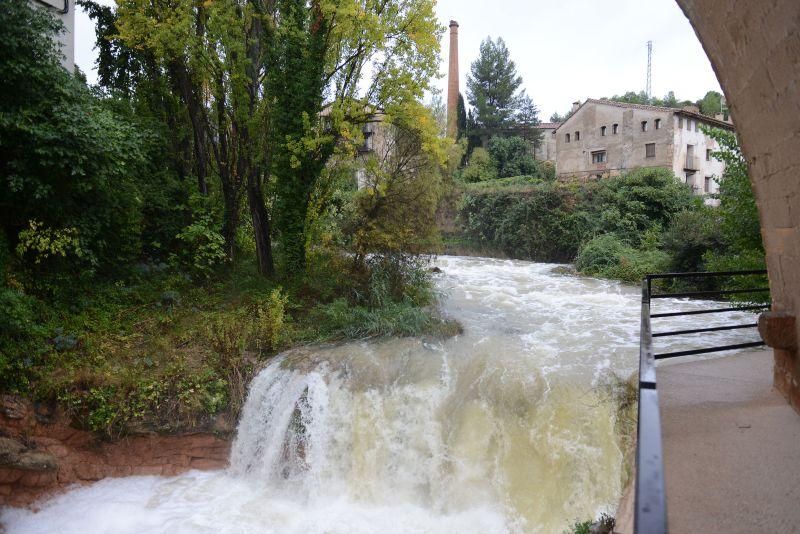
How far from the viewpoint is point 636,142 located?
33031 mm

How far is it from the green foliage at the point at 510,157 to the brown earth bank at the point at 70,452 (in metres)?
35.1

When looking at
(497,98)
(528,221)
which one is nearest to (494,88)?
(497,98)

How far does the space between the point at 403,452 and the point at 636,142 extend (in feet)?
A: 102

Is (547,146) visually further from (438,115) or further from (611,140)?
(438,115)

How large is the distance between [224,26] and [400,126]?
5.01 meters

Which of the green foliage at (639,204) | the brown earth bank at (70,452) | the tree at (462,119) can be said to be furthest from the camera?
the tree at (462,119)

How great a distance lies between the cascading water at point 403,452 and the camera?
7.22 m

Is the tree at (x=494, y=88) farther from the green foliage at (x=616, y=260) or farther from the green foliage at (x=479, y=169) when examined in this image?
the green foliage at (x=616, y=260)

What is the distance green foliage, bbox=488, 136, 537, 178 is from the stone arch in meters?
37.1

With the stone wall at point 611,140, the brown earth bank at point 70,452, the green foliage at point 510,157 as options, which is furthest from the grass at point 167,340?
the green foliage at point 510,157

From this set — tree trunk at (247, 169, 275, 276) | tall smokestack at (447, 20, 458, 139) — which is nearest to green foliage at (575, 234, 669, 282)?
tree trunk at (247, 169, 275, 276)

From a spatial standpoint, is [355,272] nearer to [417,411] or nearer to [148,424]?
[417,411]

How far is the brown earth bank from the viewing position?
311 inches

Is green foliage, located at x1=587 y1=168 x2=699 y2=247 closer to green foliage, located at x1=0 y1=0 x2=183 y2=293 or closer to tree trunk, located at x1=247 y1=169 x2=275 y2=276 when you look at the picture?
tree trunk, located at x1=247 y1=169 x2=275 y2=276
